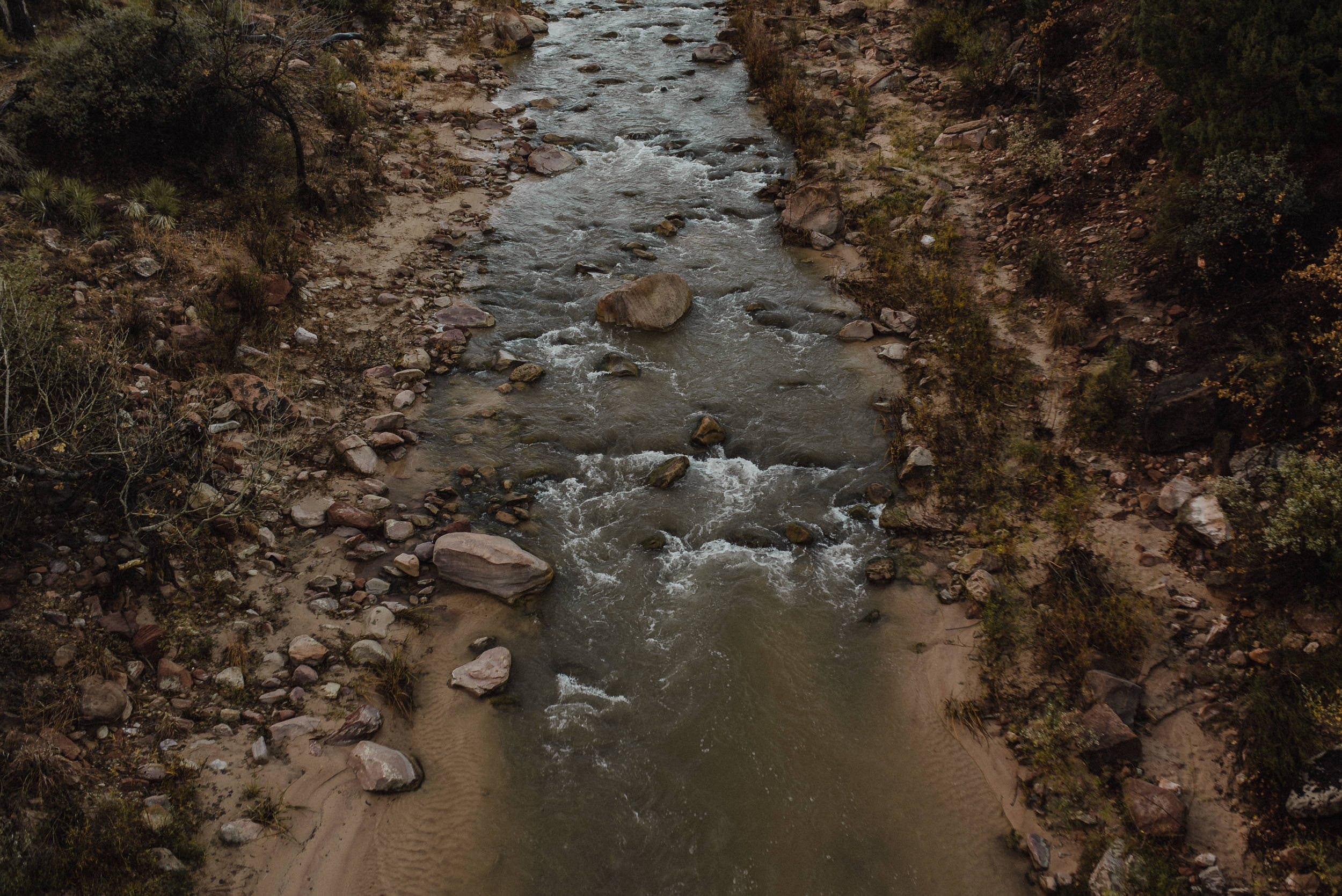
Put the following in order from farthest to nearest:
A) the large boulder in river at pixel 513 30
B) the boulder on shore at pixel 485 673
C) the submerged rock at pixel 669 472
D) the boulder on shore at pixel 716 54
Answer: the large boulder in river at pixel 513 30
the boulder on shore at pixel 716 54
the submerged rock at pixel 669 472
the boulder on shore at pixel 485 673

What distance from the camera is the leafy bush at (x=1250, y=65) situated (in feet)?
22.3

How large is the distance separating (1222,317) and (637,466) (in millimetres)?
6147

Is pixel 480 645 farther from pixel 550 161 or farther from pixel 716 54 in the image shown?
pixel 716 54

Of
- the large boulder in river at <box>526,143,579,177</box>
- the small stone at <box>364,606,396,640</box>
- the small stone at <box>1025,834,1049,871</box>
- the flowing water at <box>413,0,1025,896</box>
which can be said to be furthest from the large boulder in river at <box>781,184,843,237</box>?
the small stone at <box>1025,834,1049,871</box>

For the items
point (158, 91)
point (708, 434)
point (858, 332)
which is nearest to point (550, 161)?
point (158, 91)

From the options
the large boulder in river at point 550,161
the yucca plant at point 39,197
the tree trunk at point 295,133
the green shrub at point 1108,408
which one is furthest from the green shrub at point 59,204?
the green shrub at point 1108,408

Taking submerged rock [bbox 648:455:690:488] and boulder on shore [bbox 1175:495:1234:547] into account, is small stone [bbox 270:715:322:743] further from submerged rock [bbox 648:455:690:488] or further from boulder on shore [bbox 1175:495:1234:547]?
boulder on shore [bbox 1175:495:1234:547]

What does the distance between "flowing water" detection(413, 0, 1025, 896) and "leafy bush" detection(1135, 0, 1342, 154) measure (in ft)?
14.7

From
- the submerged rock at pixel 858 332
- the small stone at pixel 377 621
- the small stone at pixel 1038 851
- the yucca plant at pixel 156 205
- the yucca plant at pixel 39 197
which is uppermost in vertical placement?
the yucca plant at pixel 39 197

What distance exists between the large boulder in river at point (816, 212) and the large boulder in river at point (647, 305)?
289 cm

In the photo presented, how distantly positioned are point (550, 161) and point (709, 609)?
34.0 feet

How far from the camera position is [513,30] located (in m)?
17.6

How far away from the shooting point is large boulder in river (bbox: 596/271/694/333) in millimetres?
9844

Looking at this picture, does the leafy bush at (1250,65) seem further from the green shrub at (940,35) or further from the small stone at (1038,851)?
the small stone at (1038,851)
